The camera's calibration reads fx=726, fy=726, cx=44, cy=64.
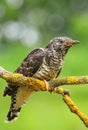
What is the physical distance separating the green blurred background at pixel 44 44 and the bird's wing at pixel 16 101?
2.45 m

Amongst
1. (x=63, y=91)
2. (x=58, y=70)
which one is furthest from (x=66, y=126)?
(x=63, y=91)

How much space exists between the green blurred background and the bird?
2507mm

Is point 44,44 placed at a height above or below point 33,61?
above

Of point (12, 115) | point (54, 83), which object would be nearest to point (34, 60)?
point (12, 115)

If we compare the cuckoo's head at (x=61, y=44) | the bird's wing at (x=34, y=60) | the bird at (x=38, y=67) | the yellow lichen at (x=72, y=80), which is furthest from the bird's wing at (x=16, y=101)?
the yellow lichen at (x=72, y=80)

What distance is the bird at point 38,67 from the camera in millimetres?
3465

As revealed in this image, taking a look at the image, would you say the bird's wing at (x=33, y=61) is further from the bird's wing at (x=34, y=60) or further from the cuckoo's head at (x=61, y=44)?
the cuckoo's head at (x=61, y=44)

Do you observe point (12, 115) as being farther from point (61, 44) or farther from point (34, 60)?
point (61, 44)

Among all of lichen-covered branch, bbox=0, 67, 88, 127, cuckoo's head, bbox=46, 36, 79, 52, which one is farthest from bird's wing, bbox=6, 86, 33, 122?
lichen-covered branch, bbox=0, 67, 88, 127

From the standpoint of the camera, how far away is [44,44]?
36.6 feet

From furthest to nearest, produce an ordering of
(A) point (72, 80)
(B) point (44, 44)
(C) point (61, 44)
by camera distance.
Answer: (B) point (44, 44) → (C) point (61, 44) → (A) point (72, 80)

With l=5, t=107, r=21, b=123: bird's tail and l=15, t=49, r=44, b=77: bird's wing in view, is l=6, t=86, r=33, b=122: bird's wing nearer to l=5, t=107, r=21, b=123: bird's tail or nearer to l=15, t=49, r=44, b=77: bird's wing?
l=5, t=107, r=21, b=123: bird's tail

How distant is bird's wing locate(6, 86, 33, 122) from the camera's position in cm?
363

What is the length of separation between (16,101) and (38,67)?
21 cm
